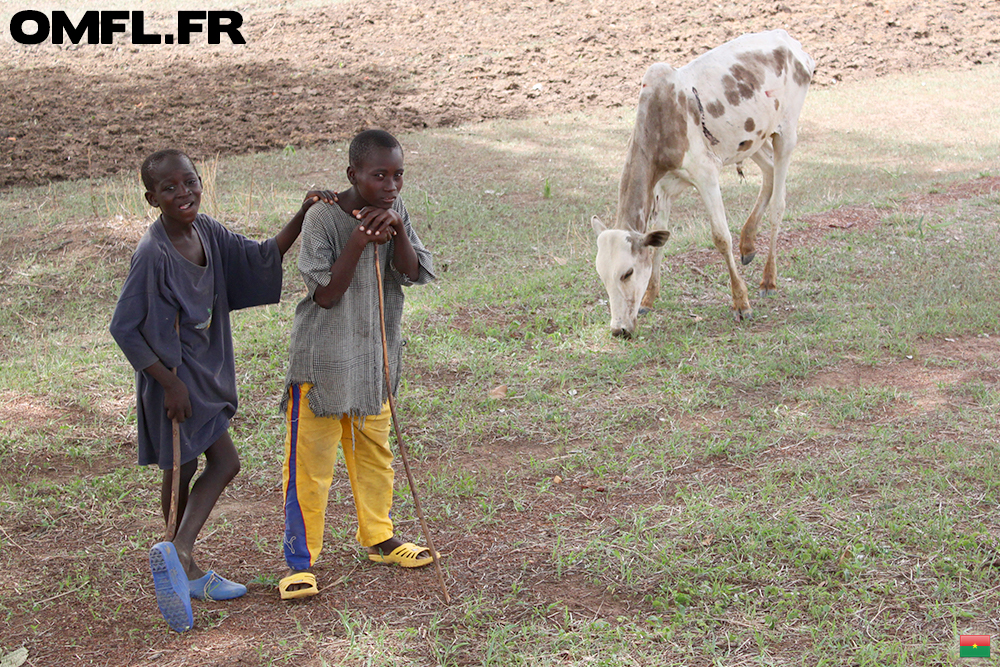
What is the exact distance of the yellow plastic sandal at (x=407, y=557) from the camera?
3562 millimetres

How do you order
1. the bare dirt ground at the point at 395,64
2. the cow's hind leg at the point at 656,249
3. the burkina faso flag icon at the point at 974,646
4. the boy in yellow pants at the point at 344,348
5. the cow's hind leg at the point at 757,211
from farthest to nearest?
the bare dirt ground at the point at 395,64, the cow's hind leg at the point at 757,211, the cow's hind leg at the point at 656,249, the boy in yellow pants at the point at 344,348, the burkina faso flag icon at the point at 974,646

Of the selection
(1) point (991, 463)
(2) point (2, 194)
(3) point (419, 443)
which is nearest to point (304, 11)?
(2) point (2, 194)

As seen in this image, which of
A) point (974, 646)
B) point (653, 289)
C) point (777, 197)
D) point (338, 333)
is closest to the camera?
point (974, 646)

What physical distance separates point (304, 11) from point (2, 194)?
397 inches

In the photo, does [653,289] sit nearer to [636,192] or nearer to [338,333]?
[636,192]

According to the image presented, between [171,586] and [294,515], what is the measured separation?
21.7 inches

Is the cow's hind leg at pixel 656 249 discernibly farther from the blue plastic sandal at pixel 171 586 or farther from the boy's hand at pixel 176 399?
the blue plastic sandal at pixel 171 586

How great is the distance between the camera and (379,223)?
3121 millimetres

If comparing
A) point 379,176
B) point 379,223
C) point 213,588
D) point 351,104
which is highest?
point 351,104

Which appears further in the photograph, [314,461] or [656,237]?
[656,237]

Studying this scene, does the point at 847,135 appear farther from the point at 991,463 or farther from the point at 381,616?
the point at 381,616

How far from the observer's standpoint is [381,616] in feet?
10.7

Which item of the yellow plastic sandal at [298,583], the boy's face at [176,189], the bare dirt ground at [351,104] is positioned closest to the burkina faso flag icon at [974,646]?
the bare dirt ground at [351,104]

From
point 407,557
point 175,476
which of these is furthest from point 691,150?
point 175,476
